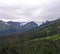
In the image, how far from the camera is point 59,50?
165125mm

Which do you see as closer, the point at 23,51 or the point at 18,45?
the point at 23,51

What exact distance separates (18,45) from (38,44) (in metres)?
20.2

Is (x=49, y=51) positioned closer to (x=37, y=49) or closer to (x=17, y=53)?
(x=37, y=49)

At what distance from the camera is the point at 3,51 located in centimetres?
18562

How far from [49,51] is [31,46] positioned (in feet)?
85.3

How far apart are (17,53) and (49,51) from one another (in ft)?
93.3

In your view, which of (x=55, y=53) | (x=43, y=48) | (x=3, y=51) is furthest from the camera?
(x=3, y=51)

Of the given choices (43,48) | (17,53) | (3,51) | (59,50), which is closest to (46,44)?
(43,48)

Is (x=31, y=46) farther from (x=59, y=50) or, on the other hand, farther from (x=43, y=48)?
(x=59, y=50)

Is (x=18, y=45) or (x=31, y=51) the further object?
(x=18, y=45)

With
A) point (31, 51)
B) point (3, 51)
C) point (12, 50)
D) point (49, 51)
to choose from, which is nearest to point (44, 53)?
point (49, 51)

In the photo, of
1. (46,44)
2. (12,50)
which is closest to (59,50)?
(46,44)

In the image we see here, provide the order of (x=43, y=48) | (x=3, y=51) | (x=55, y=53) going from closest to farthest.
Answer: (x=55, y=53)
(x=43, y=48)
(x=3, y=51)

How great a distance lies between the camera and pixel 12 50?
17812 centimetres
